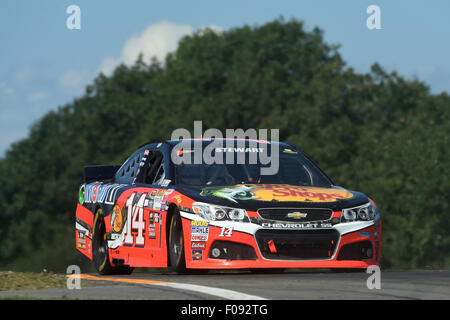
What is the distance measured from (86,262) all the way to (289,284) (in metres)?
28.6

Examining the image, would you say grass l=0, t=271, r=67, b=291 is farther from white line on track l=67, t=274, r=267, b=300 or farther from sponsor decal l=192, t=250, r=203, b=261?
sponsor decal l=192, t=250, r=203, b=261

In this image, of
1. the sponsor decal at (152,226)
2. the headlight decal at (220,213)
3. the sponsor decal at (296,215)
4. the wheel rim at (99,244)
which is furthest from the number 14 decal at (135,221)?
the sponsor decal at (296,215)

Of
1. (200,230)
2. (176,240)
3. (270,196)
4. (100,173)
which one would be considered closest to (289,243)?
(270,196)

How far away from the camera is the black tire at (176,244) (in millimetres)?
11477

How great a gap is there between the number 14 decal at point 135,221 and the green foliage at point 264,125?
32181 millimetres

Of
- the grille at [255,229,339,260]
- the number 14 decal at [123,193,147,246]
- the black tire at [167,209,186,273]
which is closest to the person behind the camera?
the grille at [255,229,339,260]

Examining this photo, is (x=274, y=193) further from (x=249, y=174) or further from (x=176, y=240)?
(x=176, y=240)

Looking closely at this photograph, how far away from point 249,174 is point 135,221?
4.90ft

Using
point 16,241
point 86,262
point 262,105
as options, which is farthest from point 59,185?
point 86,262

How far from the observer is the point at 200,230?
11203 millimetres

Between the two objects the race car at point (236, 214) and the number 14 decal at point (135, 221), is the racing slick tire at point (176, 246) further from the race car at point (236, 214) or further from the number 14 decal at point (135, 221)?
the number 14 decal at point (135, 221)

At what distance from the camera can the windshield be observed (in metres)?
12.2

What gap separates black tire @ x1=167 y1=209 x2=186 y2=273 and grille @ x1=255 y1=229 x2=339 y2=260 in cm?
88

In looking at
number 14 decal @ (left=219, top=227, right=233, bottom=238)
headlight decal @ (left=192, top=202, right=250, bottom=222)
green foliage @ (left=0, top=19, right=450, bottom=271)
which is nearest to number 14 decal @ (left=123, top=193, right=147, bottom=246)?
headlight decal @ (left=192, top=202, right=250, bottom=222)
